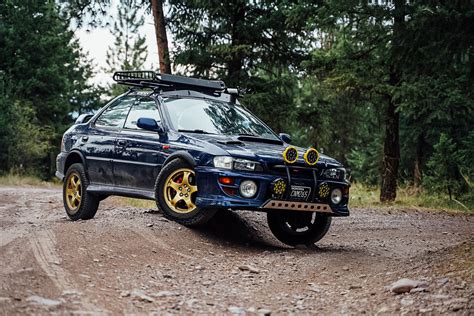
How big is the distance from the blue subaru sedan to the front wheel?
0.01 meters

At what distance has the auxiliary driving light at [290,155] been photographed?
24.2 feet

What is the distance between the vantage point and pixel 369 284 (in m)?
5.68

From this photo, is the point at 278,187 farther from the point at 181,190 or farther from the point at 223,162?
the point at 181,190

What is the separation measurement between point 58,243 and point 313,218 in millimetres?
3703

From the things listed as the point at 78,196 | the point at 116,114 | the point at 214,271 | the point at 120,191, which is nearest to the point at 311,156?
the point at 214,271

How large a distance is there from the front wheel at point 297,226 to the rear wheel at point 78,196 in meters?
2.64

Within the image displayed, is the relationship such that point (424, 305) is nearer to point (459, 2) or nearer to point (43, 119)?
point (459, 2)

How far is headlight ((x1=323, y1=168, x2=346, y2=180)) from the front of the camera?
7907 mm

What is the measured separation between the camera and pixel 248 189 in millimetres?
7266

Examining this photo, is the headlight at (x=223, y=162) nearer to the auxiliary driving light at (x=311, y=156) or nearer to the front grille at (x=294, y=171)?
the front grille at (x=294, y=171)

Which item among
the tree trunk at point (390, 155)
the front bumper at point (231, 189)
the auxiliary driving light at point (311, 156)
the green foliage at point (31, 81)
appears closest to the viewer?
the front bumper at point (231, 189)

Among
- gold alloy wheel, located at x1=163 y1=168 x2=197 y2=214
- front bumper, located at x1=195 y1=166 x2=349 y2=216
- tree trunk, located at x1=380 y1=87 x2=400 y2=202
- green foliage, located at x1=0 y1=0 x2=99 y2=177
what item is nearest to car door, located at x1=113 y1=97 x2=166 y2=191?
gold alloy wheel, located at x1=163 y1=168 x2=197 y2=214

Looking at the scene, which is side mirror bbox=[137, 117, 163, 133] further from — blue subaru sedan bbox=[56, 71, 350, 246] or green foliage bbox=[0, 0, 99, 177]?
green foliage bbox=[0, 0, 99, 177]

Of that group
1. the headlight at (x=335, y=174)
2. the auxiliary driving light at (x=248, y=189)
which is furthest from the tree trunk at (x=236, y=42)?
the auxiliary driving light at (x=248, y=189)
